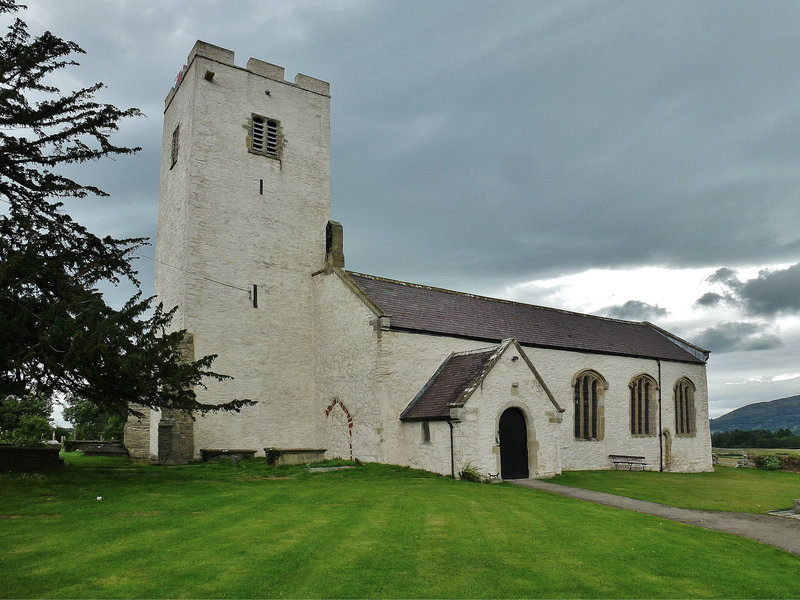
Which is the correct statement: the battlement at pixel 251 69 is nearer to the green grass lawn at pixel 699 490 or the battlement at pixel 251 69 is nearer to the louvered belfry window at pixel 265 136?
the louvered belfry window at pixel 265 136

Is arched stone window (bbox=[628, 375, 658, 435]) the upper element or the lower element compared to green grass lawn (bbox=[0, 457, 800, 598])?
upper

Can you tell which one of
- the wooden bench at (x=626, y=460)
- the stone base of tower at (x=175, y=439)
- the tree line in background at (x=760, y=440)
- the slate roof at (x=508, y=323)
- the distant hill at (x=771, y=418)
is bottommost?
the distant hill at (x=771, y=418)

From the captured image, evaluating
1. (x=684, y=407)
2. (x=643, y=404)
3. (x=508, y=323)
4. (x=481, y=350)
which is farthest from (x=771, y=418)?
(x=481, y=350)

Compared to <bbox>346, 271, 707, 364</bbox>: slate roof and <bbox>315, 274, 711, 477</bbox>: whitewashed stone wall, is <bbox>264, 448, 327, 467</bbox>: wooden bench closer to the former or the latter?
<bbox>315, 274, 711, 477</bbox>: whitewashed stone wall

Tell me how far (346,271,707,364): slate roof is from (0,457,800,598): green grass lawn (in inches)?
428

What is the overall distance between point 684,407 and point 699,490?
14989mm

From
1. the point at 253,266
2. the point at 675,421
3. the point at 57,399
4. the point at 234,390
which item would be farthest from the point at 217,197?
the point at 675,421

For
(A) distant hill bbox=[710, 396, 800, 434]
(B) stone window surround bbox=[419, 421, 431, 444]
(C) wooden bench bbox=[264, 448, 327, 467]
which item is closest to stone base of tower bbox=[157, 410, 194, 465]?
(C) wooden bench bbox=[264, 448, 327, 467]

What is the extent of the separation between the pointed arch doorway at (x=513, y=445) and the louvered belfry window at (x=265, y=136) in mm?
16833

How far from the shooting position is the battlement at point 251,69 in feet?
91.8

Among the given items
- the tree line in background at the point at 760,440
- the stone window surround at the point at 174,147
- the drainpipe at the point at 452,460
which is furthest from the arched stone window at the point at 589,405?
the tree line in background at the point at 760,440

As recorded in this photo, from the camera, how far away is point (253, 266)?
27.3m

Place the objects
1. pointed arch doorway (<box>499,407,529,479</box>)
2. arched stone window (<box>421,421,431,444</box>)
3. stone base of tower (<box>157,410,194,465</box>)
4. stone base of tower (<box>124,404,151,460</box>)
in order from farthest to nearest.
Result: stone base of tower (<box>124,404,151,460</box>) < stone base of tower (<box>157,410,194,465</box>) < pointed arch doorway (<box>499,407,529,479</box>) < arched stone window (<box>421,421,431,444</box>)

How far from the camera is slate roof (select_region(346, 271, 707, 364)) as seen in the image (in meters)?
25.8
